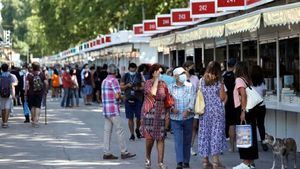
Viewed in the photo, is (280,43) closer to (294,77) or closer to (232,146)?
(294,77)

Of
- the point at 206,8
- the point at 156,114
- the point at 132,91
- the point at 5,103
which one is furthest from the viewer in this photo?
the point at 5,103

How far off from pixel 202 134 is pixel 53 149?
4.46 m

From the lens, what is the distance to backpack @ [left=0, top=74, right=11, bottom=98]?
19.1 m

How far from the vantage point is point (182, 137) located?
11570 mm

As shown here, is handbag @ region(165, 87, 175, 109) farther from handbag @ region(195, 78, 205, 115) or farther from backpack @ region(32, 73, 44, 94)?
backpack @ region(32, 73, 44, 94)

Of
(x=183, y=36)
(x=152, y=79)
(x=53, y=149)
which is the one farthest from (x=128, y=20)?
(x=152, y=79)

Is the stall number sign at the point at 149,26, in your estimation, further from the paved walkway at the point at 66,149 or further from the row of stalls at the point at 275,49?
the row of stalls at the point at 275,49

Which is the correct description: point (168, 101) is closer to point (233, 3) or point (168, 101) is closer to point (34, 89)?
point (233, 3)

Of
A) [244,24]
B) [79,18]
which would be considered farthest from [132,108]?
[79,18]

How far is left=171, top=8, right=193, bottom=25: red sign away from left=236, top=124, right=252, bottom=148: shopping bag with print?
1095 cm

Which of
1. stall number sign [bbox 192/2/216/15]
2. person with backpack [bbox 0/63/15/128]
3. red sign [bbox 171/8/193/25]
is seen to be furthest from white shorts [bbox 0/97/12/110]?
stall number sign [bbox 192/2/216/15]

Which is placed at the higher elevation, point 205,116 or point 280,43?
point 280,43

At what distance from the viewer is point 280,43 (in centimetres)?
1446

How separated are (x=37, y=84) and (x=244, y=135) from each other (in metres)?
9.45
